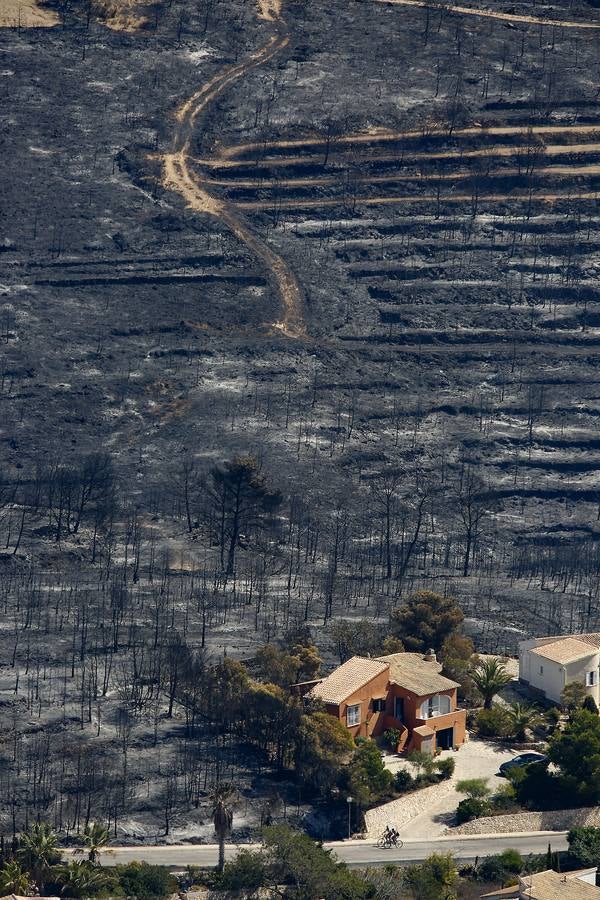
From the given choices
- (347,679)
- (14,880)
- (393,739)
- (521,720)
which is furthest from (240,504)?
(14,880)

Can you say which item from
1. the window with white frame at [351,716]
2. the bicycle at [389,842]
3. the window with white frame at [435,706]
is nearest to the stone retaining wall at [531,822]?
the bicycle at [389,842]

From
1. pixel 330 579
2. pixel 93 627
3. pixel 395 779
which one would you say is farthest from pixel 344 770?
pixel 330 579

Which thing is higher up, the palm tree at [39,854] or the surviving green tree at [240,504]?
the surviving green tree at [240,504]

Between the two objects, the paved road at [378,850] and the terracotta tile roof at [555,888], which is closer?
the terracotta tile roof at [555,888]

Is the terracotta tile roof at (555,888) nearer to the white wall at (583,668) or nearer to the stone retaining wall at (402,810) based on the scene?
the stone retaining wall at (402,810)

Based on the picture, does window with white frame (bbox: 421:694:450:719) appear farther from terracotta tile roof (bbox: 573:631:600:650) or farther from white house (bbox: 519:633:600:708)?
terracotta tile roof (bbox: 573:631:600:650)

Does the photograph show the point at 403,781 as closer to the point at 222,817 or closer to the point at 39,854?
the point at 222,817

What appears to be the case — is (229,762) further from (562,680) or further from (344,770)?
(562,680)
